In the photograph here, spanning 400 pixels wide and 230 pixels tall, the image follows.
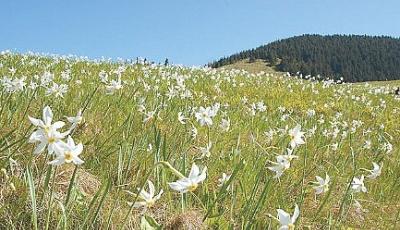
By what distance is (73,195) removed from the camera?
2.90m

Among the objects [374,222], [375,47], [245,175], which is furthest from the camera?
[375,47]

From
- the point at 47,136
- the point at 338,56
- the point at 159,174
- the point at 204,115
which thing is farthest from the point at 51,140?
the point at 338,56

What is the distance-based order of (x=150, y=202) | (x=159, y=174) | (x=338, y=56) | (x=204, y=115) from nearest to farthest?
(x=150, y=202) < (x=159, y=174) < (x=204, y=115) < (x=338, y=56)

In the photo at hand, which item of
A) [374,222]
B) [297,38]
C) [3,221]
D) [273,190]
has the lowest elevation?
[374,222]

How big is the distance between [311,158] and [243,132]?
3.91 feet

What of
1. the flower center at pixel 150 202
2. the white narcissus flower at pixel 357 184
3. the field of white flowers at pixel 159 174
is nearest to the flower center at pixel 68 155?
the field of white flowers at pixel 159 174

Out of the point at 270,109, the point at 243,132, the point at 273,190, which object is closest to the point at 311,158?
the point at 243,132

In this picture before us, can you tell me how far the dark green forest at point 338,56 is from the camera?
162250 mm

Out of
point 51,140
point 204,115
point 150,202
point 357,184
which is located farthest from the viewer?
point 204,115

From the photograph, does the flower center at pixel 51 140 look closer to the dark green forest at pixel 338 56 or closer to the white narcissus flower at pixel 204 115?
the white narcissus flower at pixel 204 115

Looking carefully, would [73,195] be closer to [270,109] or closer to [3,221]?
[3,221]

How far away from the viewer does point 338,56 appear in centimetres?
17775

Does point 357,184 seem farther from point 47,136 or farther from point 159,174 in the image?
point 47,136

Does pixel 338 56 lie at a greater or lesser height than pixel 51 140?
greater
